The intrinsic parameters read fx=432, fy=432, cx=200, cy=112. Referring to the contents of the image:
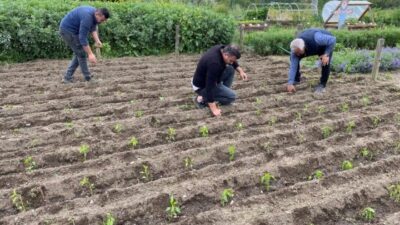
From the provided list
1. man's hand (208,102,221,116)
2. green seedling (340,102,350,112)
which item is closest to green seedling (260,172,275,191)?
man's hand (208,102,221,116)

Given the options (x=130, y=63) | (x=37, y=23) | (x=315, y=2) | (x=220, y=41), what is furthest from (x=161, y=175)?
(x=315, y=2)

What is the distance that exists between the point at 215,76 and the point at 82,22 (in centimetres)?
275

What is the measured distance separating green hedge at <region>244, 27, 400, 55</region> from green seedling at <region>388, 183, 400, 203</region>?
27.7ft

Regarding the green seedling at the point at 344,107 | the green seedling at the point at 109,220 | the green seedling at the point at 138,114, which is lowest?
the green seedling at the point at 344,107

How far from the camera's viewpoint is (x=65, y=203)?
12.9 feet

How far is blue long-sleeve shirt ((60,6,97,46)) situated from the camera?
7.22m

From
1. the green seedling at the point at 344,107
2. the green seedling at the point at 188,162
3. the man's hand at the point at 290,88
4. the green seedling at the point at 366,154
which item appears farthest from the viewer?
the man's hand at the point at 290,88

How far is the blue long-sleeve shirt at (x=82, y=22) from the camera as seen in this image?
722cm

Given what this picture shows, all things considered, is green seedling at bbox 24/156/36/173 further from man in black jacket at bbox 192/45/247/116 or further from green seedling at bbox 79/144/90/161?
man in black jacket at bbox 192/45/247/116

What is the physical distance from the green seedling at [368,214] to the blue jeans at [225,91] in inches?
123

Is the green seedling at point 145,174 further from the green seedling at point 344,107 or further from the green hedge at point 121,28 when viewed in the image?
the green hedge at point 121,28

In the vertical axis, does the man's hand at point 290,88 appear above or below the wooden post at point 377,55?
below

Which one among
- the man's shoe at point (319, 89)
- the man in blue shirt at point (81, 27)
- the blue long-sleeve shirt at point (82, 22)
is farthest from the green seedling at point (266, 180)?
the blue long-sleeve shirt at point (82, 22)

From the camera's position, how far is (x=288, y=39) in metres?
12.7
